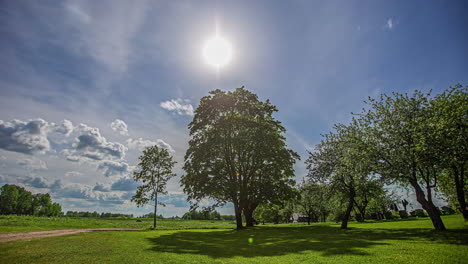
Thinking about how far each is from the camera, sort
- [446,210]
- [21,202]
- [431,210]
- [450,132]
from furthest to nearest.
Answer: [21,202] → [446,210] → [431,210] → [450,132]

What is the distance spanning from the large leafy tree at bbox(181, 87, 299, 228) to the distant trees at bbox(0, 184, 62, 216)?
14284cm

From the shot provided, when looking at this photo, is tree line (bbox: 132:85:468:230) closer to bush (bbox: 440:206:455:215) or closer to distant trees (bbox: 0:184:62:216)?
bush (bbox: 440:206:455:215)

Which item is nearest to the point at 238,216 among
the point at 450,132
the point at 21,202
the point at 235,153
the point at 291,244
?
the point at 235,153

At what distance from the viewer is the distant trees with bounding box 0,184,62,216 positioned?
11688 cm

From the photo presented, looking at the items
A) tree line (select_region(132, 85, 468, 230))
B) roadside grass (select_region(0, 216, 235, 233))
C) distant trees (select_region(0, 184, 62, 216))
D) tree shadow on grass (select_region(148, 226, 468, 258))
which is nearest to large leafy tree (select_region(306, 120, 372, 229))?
tree line (select_region(132, 85, 468, 230))

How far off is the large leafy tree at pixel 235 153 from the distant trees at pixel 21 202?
143 metres

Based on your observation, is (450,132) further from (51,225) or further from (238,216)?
(51,225)

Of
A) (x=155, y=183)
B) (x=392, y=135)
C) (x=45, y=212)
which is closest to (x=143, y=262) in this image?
(x=392, y=135)

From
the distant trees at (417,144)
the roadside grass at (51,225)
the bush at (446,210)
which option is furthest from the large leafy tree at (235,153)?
the bush at (446,210)

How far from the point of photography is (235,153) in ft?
119

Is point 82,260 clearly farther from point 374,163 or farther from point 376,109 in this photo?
point 376,109

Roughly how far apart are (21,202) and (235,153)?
154308mm

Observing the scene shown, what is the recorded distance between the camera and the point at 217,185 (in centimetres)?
3369

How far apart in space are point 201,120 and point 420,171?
96.0 feet
